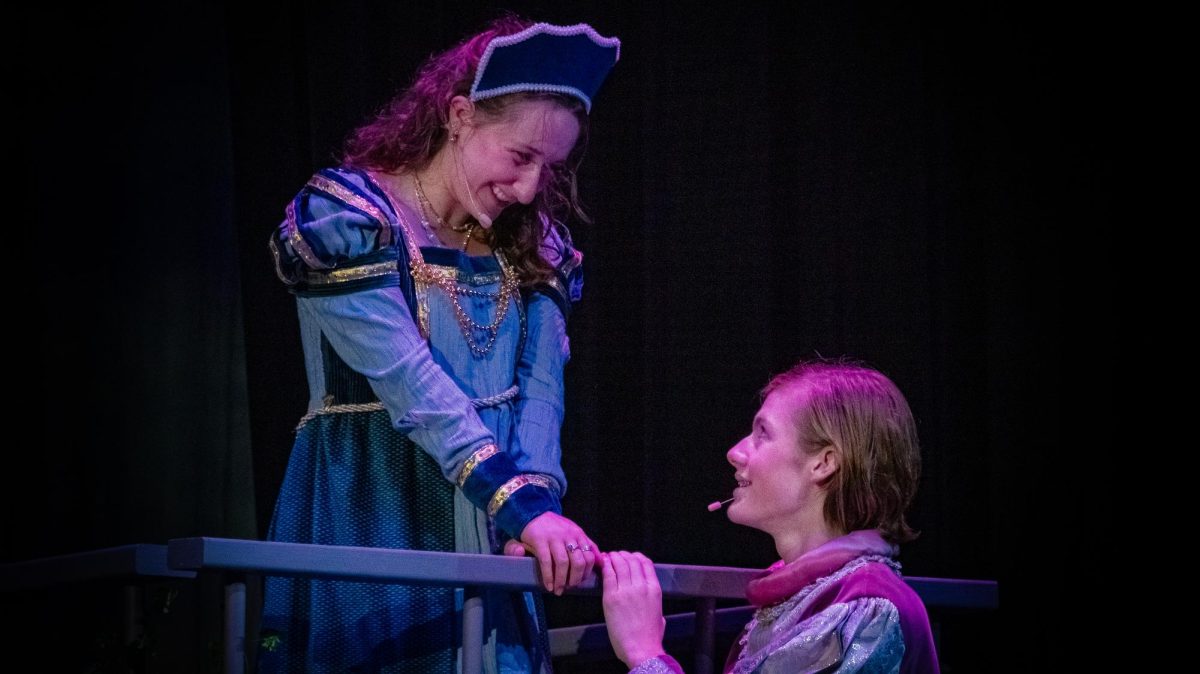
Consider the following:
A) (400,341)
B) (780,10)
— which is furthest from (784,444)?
(780,10)

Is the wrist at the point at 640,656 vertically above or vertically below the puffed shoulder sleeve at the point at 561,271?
below

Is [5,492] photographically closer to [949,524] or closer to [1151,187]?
[949,524]

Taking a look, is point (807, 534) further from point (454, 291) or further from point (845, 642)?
point (454, 291)

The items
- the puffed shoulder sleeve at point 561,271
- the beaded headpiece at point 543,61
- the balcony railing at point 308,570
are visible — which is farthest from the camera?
the puffed shoulder sleeve at point 561,271

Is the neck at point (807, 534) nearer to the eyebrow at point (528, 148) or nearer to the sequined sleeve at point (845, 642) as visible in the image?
the sequined sleeve at point (845, 642)

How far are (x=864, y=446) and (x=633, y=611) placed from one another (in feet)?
1.39

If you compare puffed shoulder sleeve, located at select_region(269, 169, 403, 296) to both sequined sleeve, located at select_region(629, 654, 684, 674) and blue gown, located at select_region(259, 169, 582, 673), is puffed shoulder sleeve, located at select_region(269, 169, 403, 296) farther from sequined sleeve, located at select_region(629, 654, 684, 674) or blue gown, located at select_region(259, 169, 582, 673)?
→ sequined sleeve, located at select_region(629, 654, 684, 674)

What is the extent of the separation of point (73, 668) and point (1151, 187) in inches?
99.2

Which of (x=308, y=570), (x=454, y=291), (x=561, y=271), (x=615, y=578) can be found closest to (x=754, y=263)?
(x=561, y=271)

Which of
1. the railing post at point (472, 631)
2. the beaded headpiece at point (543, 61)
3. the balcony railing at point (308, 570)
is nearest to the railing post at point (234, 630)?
the balcony railing at point (308, 570)

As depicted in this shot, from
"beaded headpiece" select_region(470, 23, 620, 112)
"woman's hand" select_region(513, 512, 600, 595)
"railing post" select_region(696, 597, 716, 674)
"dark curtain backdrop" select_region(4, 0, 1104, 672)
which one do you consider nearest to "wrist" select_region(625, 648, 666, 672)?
"woman's hand" select_region(513, 512, 600, 595)

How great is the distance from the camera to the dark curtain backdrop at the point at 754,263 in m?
2.78

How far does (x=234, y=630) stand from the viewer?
56.1 inches

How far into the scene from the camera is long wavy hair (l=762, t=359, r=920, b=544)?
1.81 metres
